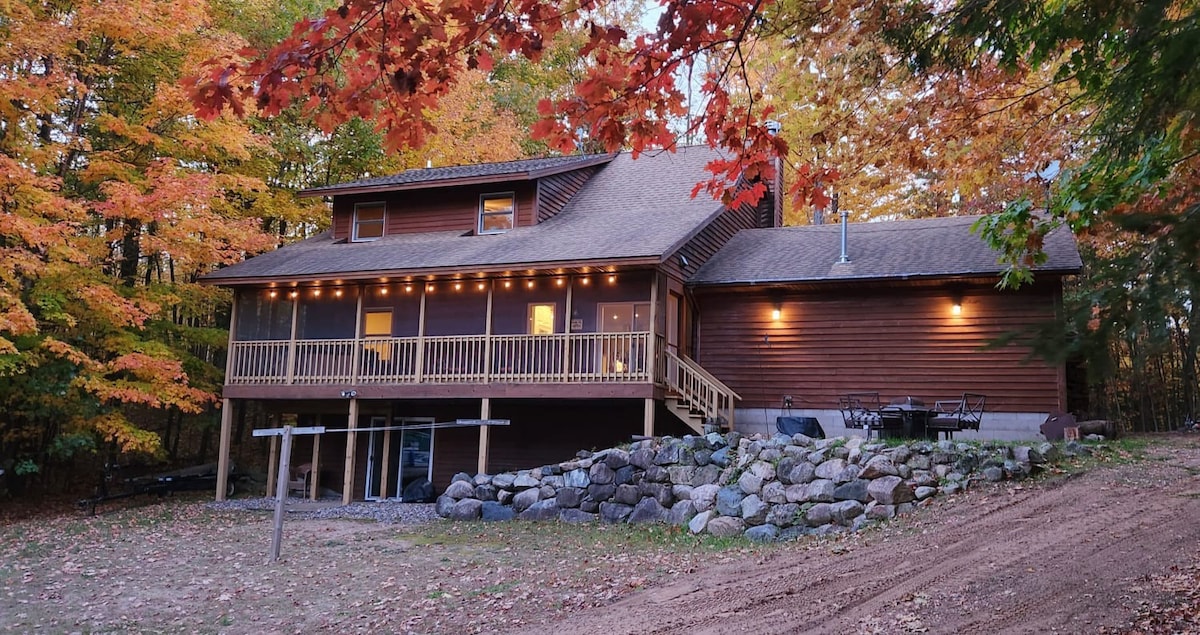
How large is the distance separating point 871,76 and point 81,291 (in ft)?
49.3

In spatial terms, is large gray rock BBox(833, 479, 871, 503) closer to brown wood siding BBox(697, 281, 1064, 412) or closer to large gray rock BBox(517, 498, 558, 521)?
large gray rock BBox(517, 498, 558, 521)

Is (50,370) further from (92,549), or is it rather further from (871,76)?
(871,76)

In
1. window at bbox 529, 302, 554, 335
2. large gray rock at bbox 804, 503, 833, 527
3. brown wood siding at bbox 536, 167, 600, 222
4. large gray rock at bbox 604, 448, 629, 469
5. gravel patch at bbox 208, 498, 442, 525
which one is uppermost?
brown wood siding at bbox 536, 167, 600, 222

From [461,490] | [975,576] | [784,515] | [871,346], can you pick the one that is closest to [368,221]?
[461,490]

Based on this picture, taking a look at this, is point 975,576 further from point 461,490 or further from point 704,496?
point 461,490

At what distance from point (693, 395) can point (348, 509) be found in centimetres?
685

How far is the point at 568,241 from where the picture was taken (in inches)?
677

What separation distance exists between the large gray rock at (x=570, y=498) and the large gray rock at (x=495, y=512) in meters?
0.89

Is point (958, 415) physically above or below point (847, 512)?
above

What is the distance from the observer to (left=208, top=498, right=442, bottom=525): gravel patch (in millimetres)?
14859

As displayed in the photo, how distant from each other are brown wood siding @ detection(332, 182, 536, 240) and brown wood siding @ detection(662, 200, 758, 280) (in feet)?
12.5

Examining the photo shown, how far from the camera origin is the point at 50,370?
54.4ft

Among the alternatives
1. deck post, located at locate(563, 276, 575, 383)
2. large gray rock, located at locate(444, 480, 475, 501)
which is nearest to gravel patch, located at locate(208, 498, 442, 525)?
large gray rock, located at locate(444, 480, 475, 501)

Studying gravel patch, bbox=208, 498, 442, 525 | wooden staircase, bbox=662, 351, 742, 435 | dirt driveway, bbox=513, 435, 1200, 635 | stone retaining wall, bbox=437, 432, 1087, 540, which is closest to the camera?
dirt driveway, bbox=513, 435, 1200, 635
